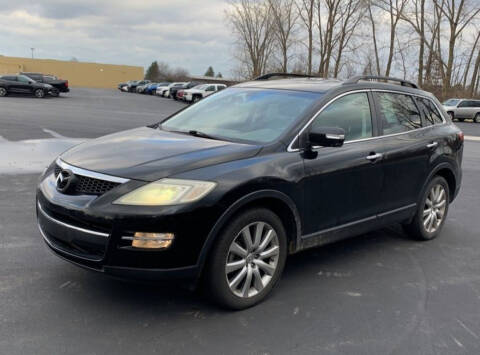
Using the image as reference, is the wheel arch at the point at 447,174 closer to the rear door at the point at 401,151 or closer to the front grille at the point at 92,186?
the rear door at the point at 401,151

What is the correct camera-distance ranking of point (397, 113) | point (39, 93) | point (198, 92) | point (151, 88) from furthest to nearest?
point (151, 88) < point (198, 92) < point (39, 93) < point (397, 113)

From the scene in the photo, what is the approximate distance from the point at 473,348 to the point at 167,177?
2314 millimetres

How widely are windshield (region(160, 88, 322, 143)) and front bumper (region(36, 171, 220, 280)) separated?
109 cm

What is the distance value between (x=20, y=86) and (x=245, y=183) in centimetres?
3137

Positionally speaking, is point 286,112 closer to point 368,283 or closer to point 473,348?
point 368,283

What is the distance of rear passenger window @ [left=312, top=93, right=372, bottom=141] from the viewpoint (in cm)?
417

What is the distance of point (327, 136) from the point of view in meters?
3.72

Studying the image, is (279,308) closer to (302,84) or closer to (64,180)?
(64,180)

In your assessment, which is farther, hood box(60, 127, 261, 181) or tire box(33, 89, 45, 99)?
tire box(33, 89, 45, 99)

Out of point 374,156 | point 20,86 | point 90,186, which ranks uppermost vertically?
point 20,86

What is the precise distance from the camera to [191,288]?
3270mm

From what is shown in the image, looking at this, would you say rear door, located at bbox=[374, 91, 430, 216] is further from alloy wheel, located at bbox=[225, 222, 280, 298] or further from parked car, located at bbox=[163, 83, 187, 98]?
parked car, located at bbox=[163, 83, 187, 98]

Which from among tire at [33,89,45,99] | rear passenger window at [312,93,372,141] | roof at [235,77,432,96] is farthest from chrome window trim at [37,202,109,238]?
tire at [33,89,45,99]

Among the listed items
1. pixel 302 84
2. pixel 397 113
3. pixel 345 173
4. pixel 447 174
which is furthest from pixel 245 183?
pixel 447 174
